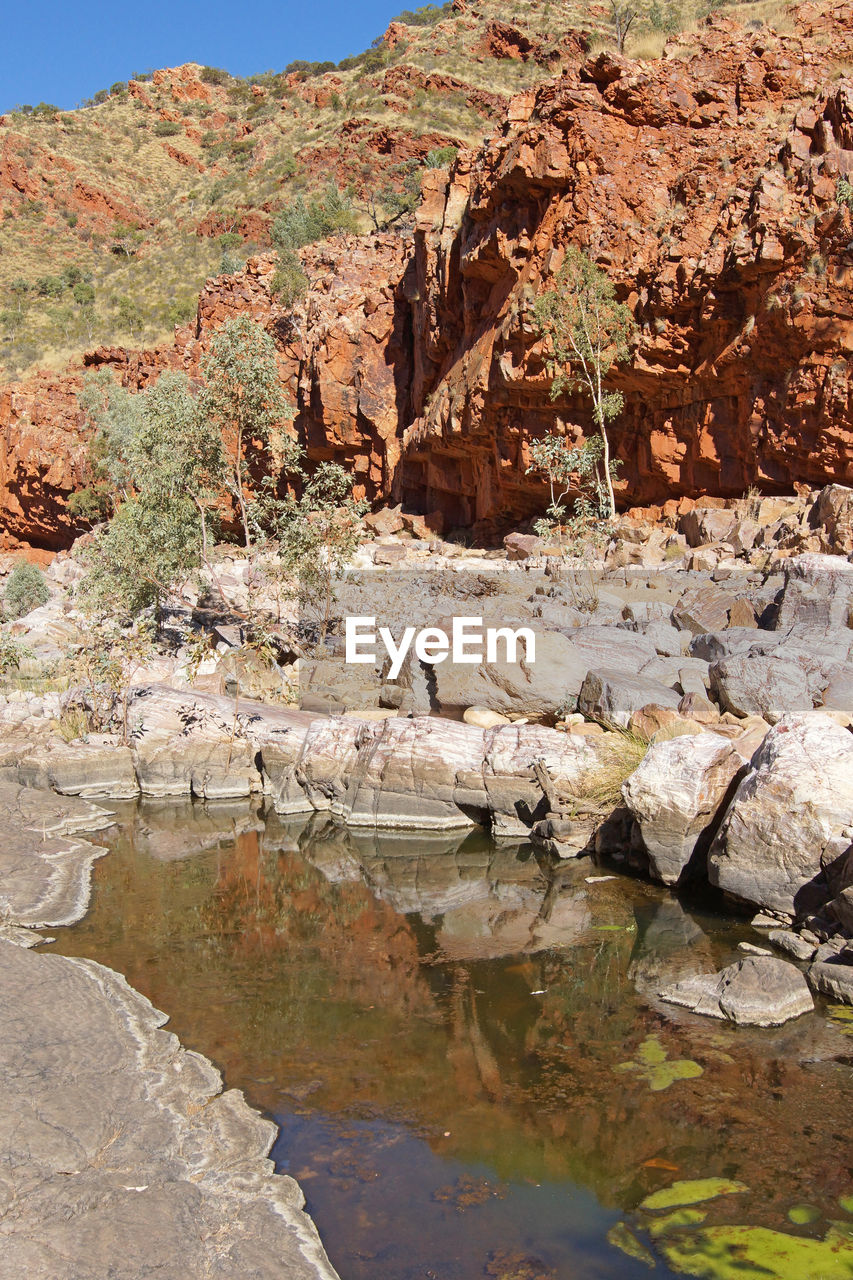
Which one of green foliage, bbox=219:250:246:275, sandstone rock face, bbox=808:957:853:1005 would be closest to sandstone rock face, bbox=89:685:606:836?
sandstone rock face, bbox=808:957:853:1005

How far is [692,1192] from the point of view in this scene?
4602mm

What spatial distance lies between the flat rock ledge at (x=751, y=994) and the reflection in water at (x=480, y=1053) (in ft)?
0.39

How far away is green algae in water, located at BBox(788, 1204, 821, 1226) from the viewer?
14.2 ft

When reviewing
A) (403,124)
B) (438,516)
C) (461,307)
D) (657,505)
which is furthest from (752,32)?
(403,124)

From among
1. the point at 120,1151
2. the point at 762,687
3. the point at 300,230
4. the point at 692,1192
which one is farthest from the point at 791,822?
the point at 300,230

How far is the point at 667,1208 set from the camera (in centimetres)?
451

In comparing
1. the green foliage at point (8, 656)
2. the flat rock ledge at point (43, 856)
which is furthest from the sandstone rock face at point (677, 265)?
the flat rock ledge at point (43, 856)

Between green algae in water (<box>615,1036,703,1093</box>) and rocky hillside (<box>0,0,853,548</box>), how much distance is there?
55.0ft

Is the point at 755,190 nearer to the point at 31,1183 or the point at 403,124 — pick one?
the point at 31,1183

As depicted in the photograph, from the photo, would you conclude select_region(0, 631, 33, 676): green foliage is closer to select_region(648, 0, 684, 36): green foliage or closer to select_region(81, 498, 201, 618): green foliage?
select_region(81, 498, 201, 618): green foliage

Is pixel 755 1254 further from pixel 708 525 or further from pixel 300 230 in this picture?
pixel 300 230

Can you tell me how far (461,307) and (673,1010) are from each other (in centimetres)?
2512

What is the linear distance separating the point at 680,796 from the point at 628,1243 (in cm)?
470

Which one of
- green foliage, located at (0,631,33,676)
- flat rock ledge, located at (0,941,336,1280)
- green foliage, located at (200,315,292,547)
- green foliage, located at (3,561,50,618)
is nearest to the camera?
flat rock ledge, located at (0,941,336,1280)
